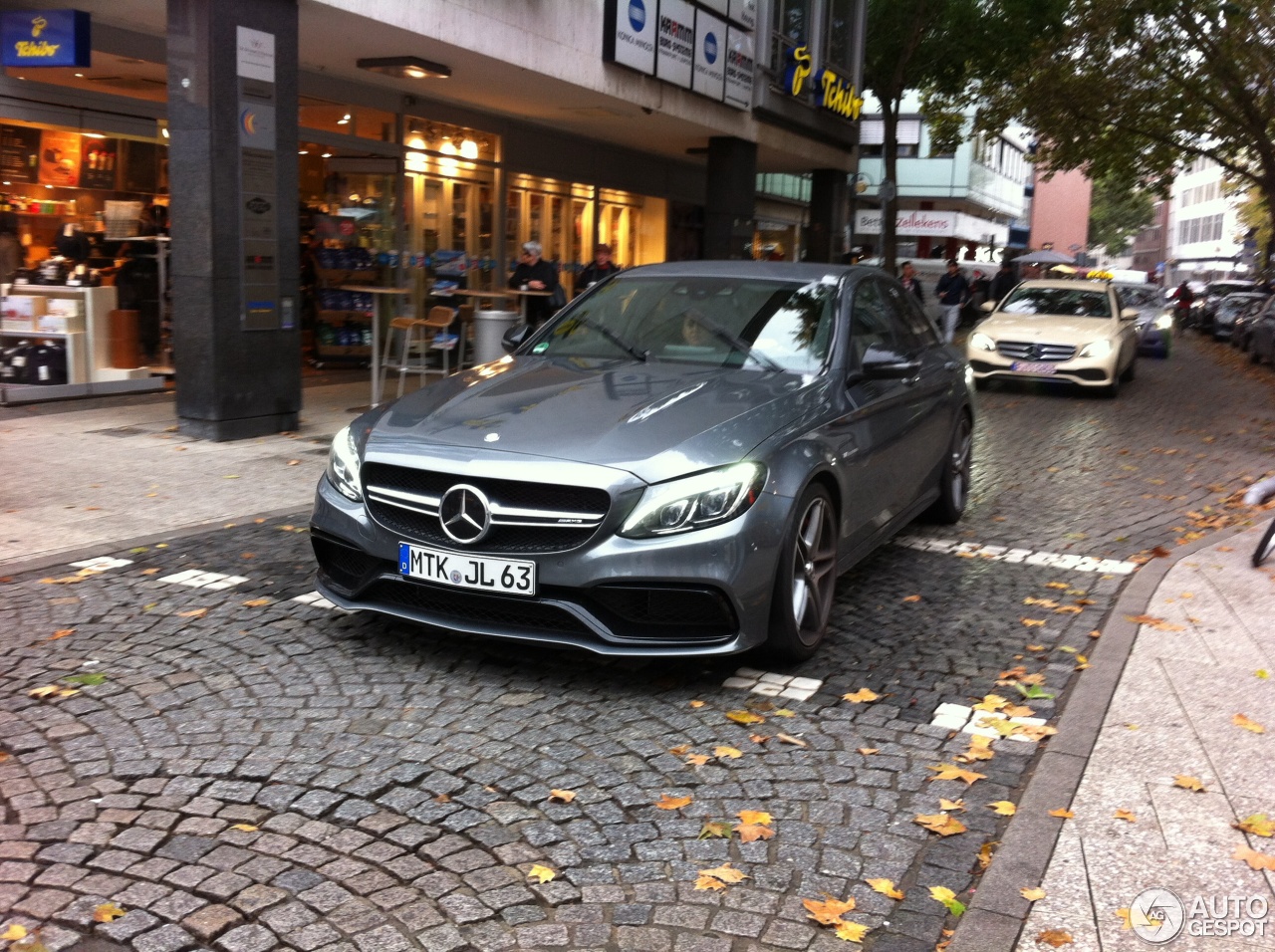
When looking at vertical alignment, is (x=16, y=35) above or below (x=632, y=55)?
below

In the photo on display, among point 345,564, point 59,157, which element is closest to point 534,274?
point 59,157

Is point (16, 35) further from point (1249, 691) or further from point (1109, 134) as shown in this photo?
point (1109, 134)

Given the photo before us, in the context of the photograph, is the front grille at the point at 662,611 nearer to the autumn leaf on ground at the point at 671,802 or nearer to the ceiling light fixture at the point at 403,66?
the autumn leaf on ground at the point at 671,802

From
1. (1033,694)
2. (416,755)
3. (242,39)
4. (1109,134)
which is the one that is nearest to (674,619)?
(416,755)

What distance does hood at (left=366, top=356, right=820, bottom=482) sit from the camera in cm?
459

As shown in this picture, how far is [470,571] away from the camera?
4.52 metres

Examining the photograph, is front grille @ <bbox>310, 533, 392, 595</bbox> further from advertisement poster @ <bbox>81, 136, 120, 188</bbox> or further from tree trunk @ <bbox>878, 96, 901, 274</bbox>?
tree trunk @ <bbox>878, 96, 901, 274</bbox>

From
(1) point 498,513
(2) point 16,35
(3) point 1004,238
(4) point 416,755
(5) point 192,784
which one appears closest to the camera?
(5) point 192,784

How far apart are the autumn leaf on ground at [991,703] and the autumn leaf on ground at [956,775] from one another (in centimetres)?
63

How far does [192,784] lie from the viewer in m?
3.77

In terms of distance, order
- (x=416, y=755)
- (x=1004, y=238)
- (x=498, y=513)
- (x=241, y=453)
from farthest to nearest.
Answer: (x=1004, y=238), (x=241, y=453), (x=498, y=513), (x=416, y=755)

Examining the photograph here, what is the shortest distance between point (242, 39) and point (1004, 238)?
7657 cm

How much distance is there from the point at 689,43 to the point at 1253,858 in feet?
54.6

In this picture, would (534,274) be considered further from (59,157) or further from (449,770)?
(449,770)
